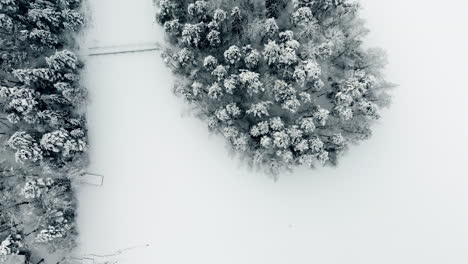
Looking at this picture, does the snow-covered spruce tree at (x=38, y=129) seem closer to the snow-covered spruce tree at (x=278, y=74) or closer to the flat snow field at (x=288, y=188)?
the flat snow field at (x=288, y=188)

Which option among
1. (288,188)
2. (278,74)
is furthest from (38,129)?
(288,188)

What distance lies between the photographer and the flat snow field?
33062mm

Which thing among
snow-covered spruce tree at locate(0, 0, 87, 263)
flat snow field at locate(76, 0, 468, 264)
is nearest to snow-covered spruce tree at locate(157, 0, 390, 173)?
flat snow field at locate(76, 0, 468, 264)

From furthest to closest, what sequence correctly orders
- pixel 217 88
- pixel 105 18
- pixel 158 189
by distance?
pixel 105 18 < pixel 158 189 < pixel 217 88

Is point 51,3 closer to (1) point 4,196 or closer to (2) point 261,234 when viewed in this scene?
(1) point 4,196

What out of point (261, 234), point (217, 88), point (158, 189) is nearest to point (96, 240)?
point (158, 189)

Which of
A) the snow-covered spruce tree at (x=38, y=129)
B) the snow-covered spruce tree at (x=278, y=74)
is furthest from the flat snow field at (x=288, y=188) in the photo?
the snow-covered spruce tree at (x=278, y=74)

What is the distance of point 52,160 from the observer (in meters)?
32.0

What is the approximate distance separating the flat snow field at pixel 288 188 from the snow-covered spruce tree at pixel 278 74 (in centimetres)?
Answer: 225

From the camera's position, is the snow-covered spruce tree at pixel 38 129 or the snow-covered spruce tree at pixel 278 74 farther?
the snow-covered spruce tree at pixel 38 129

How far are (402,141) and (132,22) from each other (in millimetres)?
24107

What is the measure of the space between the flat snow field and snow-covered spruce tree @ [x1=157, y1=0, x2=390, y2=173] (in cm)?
225

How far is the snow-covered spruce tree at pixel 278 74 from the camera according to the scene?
3080cm

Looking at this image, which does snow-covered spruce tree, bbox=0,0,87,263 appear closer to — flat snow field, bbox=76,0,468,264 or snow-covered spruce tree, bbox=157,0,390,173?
flat snow field, bbox=76,0,468,264
